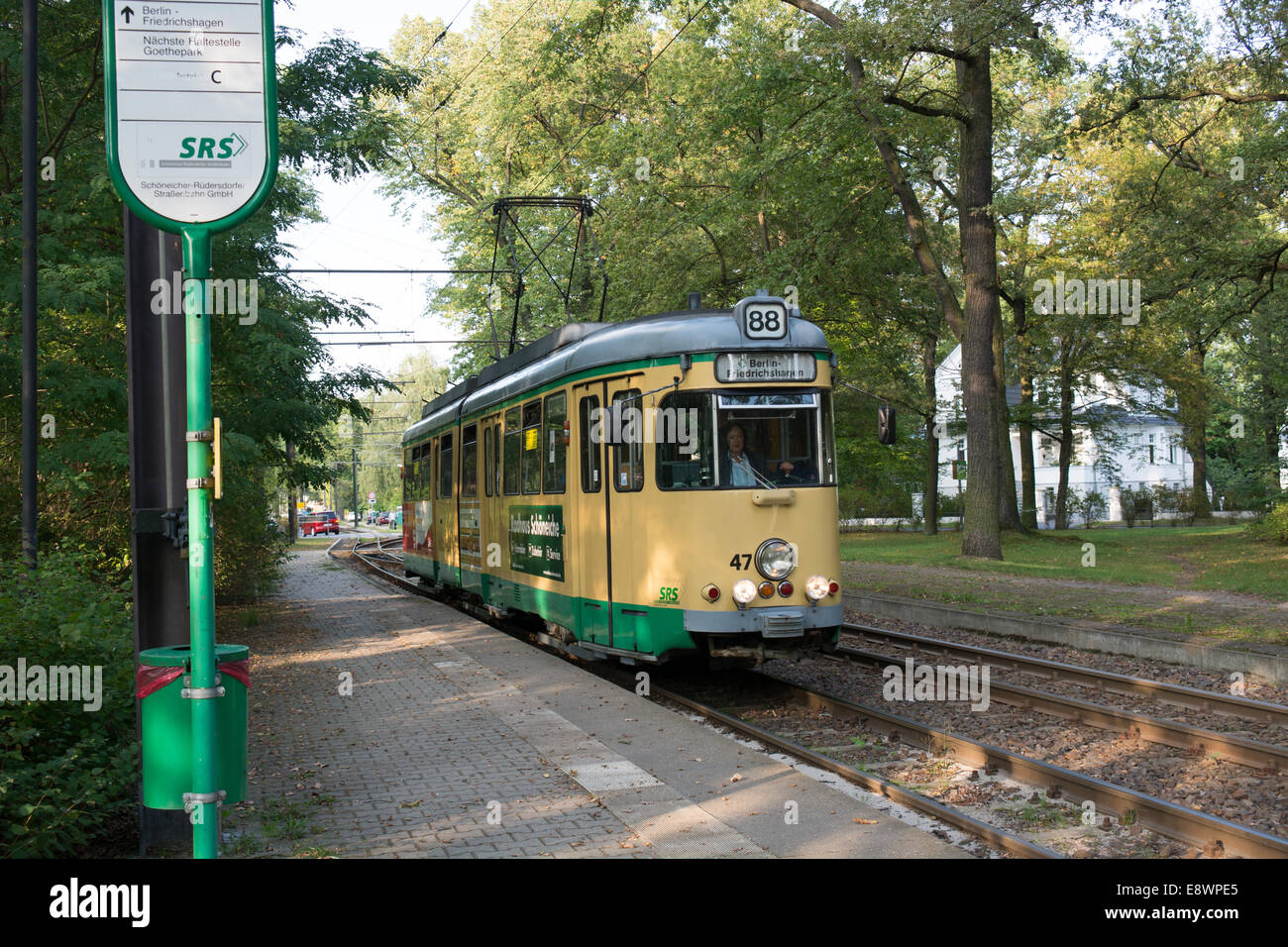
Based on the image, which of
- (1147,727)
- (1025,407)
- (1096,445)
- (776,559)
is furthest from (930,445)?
(1147,727)

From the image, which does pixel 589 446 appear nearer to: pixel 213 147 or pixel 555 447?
pixel 555 447

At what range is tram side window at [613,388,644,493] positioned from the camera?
1034 cm

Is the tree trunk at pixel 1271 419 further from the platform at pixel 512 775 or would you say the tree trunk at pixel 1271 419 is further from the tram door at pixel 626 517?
the platform at pixel 512 775

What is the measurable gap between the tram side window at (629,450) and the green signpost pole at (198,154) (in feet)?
19.6

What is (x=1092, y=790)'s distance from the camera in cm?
722

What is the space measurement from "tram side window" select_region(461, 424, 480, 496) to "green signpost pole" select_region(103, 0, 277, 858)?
1178cm

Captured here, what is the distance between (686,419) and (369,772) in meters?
4.19

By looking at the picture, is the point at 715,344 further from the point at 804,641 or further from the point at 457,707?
the point at 457,707

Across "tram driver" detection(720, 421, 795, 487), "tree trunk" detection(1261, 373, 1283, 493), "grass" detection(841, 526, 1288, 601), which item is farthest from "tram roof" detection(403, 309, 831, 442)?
"tree trunk" detection(1261, 373, 1283, 493)

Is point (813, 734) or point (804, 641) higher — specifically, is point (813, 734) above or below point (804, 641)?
below

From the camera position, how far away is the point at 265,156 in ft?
15.2

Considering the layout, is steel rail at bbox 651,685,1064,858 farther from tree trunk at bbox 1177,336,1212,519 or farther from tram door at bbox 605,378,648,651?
tree trunk at bbox 1177,336,1212,519

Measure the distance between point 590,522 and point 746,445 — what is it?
6.37 feet

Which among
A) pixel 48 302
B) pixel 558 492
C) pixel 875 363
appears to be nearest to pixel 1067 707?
pixel 558 492
